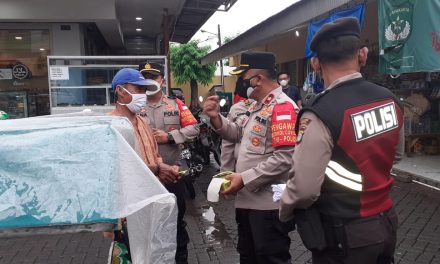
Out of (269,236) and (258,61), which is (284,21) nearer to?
(258,61)

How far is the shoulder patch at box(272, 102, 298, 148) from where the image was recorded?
8.43 ft

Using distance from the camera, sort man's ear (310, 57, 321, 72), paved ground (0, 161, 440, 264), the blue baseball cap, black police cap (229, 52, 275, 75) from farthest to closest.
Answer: paved ground (0, 161, 440, 264)
the blue baseball cap
black police cap (229, 52, 275, 75)
man's ear (310, 57, 321, 72)

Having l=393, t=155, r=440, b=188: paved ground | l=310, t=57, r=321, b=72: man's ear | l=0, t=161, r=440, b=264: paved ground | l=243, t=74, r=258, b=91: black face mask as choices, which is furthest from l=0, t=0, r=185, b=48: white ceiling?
l=310, t=57, r=321, b=72: man's ear

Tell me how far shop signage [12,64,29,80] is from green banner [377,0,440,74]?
8629 millimetres

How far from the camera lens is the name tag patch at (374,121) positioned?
1.82 meters

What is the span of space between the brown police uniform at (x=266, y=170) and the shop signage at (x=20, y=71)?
9.40 meters

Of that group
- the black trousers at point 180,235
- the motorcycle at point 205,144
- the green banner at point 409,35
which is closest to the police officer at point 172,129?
the black trousers at point 180,235

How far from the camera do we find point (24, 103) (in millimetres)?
10453

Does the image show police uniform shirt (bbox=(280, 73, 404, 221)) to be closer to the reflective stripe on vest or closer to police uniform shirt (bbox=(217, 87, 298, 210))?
the reflective stripe on vest

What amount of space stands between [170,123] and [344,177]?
7.59ft

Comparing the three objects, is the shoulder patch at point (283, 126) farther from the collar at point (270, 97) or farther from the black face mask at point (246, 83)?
the black face mask at point (246, 83)

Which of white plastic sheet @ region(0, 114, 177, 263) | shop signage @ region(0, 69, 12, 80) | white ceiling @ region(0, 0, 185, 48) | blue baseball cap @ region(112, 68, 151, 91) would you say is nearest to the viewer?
white plastic sheet @ region(0, 114, 177, 263)

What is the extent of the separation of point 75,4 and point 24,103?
2807mm

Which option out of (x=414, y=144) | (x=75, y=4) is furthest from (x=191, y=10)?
(x=414, y=144)
